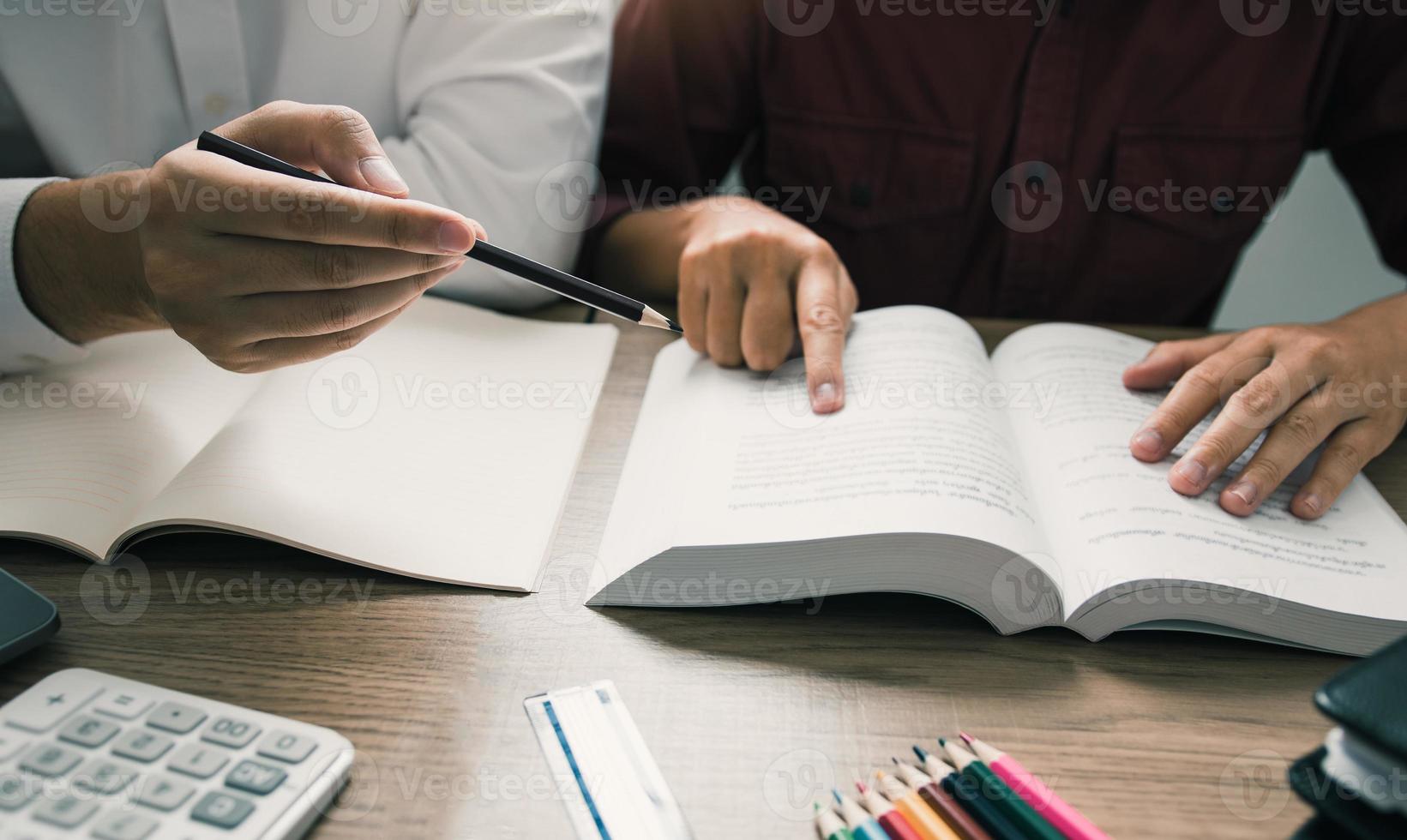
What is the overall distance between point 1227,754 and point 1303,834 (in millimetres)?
75

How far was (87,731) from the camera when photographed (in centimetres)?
41

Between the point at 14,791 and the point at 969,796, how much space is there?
0.43 m

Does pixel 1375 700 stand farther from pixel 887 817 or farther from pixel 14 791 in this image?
pixel 14 791

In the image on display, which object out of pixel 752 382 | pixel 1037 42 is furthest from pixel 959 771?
pixel 1037 42

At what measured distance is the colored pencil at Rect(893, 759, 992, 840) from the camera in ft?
1.24

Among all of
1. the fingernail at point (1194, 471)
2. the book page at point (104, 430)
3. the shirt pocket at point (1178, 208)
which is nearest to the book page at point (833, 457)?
the fingernail at point (1194, 471)

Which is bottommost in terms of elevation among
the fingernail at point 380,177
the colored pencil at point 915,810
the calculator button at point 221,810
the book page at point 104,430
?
the calculator button at point 221,810

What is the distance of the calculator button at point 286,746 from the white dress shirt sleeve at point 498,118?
20.0 inches

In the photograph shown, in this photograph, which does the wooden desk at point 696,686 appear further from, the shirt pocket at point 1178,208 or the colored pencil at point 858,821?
the shirt pocket at point 1178,208

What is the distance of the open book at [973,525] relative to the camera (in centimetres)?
50

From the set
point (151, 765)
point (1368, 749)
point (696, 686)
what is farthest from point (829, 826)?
point (151, 765)

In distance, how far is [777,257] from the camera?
29.6 inches

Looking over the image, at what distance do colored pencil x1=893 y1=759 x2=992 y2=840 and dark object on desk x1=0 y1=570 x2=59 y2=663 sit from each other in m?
0.47

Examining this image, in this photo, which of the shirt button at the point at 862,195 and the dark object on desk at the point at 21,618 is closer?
the dark object on desk at the point at 21,618
